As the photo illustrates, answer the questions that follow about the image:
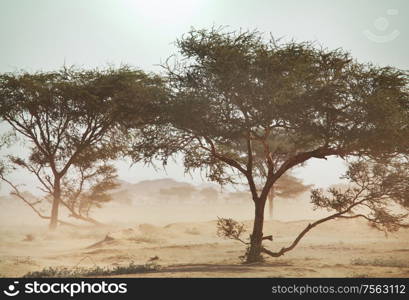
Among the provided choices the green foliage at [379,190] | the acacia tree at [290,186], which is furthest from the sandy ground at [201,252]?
the acacia tree at [290,186]

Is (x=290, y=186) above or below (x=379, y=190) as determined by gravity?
above

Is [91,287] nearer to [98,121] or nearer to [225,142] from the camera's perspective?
[225,142]

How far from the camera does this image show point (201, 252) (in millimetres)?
27875

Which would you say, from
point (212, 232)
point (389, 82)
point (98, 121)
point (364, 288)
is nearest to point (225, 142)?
point (389, 82)

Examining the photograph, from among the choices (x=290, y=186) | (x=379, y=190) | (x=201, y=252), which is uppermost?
(x=290, y=186)

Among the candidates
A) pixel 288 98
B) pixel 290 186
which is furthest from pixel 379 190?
pixel 290 186

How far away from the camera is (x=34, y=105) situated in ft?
110

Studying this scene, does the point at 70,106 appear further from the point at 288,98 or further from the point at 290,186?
the point at 290,186

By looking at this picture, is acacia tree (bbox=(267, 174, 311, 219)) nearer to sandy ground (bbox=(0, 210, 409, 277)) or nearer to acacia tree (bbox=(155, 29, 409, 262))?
sandy ground (bbox=(0, 210, 409, 277))

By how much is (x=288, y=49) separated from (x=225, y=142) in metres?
4.94

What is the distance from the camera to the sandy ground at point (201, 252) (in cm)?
1789

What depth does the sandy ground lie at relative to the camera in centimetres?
1789

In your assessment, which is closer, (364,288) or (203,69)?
(364,288)

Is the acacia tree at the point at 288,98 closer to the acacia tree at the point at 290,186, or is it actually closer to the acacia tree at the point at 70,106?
the acacia tree at the point at 70,106
